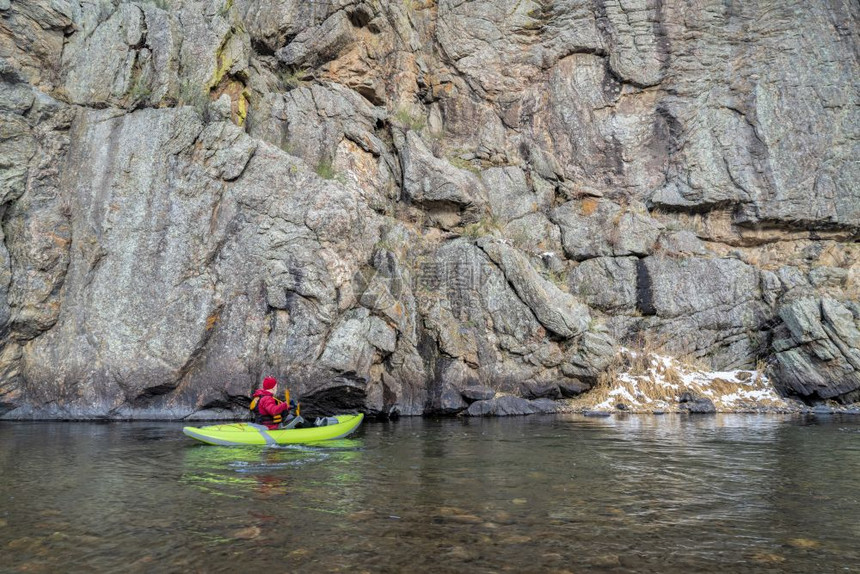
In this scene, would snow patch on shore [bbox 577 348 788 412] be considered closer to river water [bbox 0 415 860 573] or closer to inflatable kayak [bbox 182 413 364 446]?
river water [bbox 0 415 860 573]

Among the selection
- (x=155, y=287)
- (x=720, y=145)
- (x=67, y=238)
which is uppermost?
(x=720, y=145)

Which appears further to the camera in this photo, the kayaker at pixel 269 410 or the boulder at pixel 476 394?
the boulder at pixel 476 394

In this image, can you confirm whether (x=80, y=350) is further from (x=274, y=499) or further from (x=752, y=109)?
(x=752, y=109)

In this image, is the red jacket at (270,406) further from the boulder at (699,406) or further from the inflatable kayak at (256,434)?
the boulder at (699,406)

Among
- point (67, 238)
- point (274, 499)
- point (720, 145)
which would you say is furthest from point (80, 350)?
point (720, 145)

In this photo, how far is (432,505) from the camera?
7.90 m

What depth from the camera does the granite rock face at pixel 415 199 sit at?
1880 centimetres

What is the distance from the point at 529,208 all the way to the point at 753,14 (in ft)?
50.1

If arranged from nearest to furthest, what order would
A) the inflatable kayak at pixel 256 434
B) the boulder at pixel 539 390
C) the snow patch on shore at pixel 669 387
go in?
1. the inflatable kayak at pixel 256 434
2. the boulder at pixel 539 390
3. the snow patch on shore at pixel 669 387

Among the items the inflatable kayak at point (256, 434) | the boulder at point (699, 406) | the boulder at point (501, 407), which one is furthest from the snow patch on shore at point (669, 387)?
the inflatable kayak at point (256, 434)

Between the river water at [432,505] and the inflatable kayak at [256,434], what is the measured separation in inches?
16.4

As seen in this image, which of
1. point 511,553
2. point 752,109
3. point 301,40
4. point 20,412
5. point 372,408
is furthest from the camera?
point 752,109

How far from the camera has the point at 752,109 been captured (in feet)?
93.2

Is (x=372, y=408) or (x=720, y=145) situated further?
(x=720, y=145)
